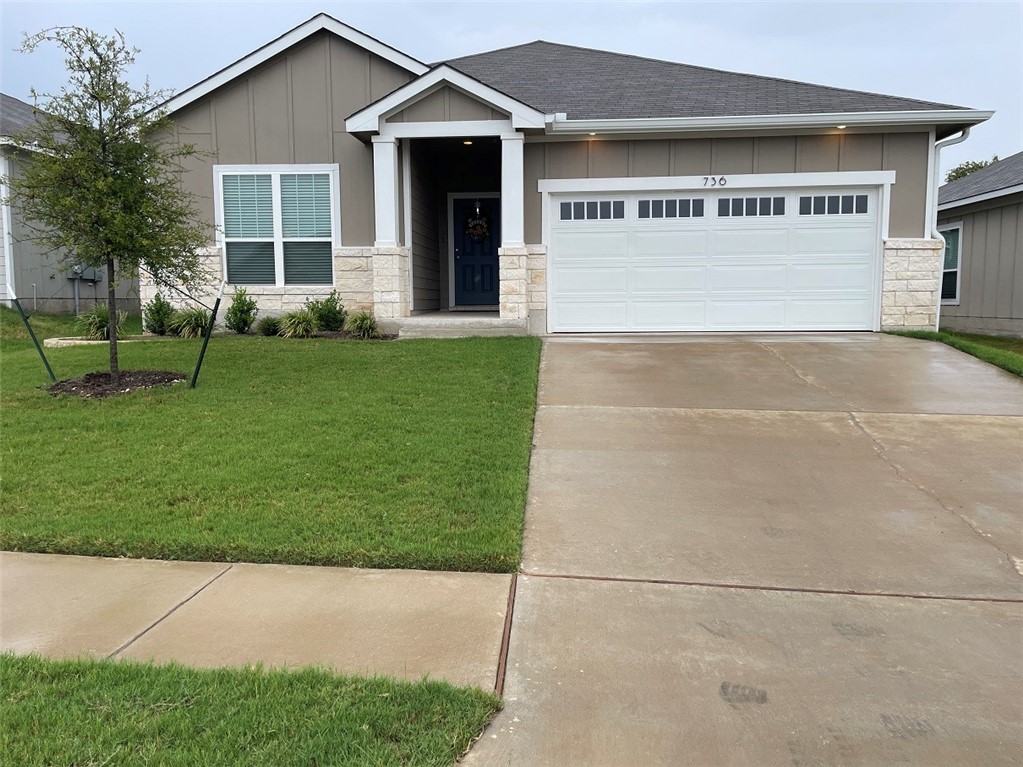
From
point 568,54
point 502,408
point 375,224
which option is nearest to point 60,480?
point 502,408

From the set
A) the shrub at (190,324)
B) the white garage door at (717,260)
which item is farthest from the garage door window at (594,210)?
the shrub at (190,324)

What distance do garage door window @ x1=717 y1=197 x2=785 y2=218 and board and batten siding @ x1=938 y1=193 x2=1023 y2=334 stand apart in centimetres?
603

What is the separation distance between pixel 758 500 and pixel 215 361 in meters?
7.02

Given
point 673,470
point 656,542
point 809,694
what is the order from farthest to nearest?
1. point 673,470
2. point 656,542
3. point 809,694

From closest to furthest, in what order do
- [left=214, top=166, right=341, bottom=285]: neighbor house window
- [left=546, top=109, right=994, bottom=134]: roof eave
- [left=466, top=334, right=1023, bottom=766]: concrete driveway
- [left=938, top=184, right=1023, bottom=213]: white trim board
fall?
[left=466, top=334, right=1023, bottom=766]: concrete driveway → [left=546, top=109, right=994, bottom=134]: roof eave → [left=214, top=166, right=341, bottom=285]: neighbor house window → [left=938, top=184, right=1023, bottom=213]: white trim board

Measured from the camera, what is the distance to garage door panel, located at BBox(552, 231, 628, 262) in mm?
12516

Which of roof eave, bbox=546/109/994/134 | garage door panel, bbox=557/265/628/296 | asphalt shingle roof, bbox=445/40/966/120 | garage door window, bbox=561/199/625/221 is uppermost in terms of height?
asphalt shingle roof, bbox=445/40/966/120

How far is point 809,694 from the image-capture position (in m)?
2.83

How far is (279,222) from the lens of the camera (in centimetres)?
1292

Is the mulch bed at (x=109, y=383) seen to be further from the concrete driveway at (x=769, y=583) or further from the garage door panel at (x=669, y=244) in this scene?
the garage door panel at (x=669, y=244)

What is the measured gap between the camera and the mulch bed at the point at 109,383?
7.50 metres

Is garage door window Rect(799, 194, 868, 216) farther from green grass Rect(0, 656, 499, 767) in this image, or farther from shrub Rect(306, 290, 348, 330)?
green grass Rect(0, 656, 499, 767)

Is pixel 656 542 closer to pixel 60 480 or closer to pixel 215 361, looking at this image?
pixel 60 480

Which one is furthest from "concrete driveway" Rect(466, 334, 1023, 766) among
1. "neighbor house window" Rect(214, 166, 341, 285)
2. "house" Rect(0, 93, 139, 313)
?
"house" Rect(0, 93, 139, 313)
